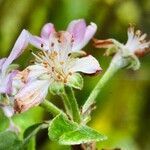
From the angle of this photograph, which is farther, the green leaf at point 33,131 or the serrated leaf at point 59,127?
the green leaf at point 33,131

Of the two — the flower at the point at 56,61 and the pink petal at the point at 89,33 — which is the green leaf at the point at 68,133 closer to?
the flower at the point at 56,61

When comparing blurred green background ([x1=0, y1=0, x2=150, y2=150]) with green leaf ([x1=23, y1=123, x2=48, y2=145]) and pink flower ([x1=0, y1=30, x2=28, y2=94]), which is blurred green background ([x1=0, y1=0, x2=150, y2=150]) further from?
pink flower ([x1=0, y1=30, x2=28, y2=94])

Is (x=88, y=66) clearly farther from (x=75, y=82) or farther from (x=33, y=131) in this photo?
(x=33, y=131)

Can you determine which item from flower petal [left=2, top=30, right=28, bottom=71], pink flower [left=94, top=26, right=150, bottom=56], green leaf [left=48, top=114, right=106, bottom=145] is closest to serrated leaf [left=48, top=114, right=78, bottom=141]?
green leaf [left=48, top=114, right=106, bottom=145]

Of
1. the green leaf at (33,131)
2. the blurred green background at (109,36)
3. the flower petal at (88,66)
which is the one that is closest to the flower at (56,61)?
the flower petal at (88,66)

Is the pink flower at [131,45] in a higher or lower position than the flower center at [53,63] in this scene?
lower

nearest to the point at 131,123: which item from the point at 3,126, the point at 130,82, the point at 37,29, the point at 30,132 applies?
the point at 130,82

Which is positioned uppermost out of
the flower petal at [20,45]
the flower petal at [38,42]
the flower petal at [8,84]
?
the flower petal at [20,45]
